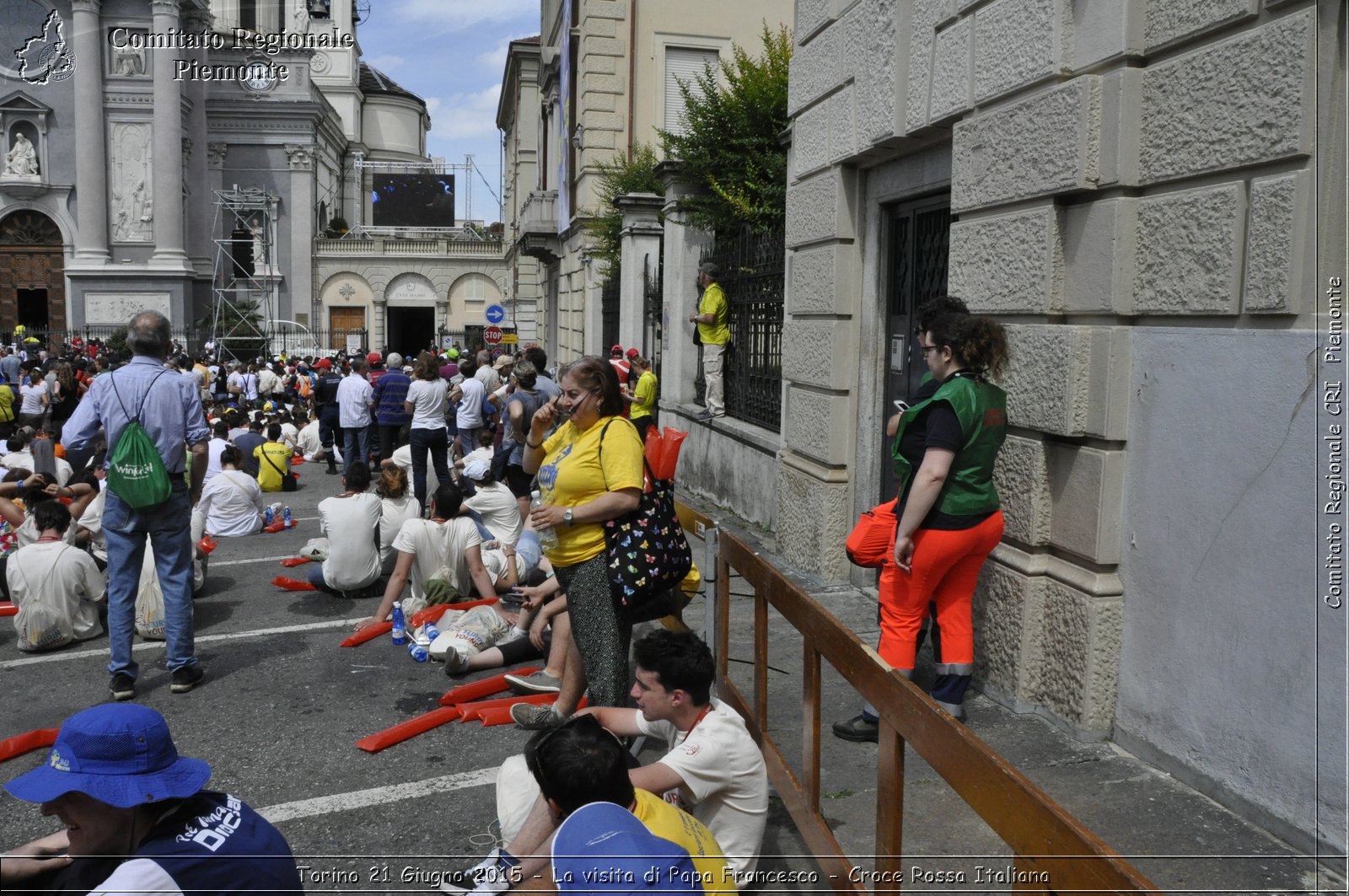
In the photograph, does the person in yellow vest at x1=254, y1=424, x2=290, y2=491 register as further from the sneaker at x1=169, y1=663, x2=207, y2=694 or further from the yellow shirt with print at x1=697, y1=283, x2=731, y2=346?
the sneaker at x1=169, y1=663, x2=207, y2=694

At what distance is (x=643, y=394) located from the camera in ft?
38.7

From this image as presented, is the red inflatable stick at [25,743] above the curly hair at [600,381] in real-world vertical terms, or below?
below

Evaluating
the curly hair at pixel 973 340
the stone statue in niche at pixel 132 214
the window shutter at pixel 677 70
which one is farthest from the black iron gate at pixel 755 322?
the stone statue in niche at pixel 132 214

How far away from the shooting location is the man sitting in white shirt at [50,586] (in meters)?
6.49

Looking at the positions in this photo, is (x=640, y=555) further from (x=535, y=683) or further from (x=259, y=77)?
(x=259, y=77)

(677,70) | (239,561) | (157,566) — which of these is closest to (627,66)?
(677,70)

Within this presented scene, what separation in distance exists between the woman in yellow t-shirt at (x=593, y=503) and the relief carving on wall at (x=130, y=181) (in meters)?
41.4

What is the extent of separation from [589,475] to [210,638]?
3.74m

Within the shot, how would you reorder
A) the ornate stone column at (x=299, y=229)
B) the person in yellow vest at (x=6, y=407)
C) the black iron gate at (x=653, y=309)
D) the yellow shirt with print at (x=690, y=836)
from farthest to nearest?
the ornate stone column at (x=299, y=229), the person in yellow vest at (x=6, y=407), the black iron gate at (x=653, y=309), the yellow shirt with print at (x=690, y=836)

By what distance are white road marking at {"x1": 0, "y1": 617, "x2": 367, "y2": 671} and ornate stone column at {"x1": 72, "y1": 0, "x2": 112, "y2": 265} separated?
38.4 metres

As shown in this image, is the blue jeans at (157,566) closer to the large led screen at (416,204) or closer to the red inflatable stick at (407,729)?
the red inflatable stick at (407,729)

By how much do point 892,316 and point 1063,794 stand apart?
354cm

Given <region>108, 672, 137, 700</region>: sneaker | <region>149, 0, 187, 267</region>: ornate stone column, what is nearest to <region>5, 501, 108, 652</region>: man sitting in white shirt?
<region>108, 672, 137, 700</region>: sneaker

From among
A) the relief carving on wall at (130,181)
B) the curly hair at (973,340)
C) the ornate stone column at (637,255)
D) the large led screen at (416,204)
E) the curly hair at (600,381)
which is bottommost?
the curly hair at (600,381)
